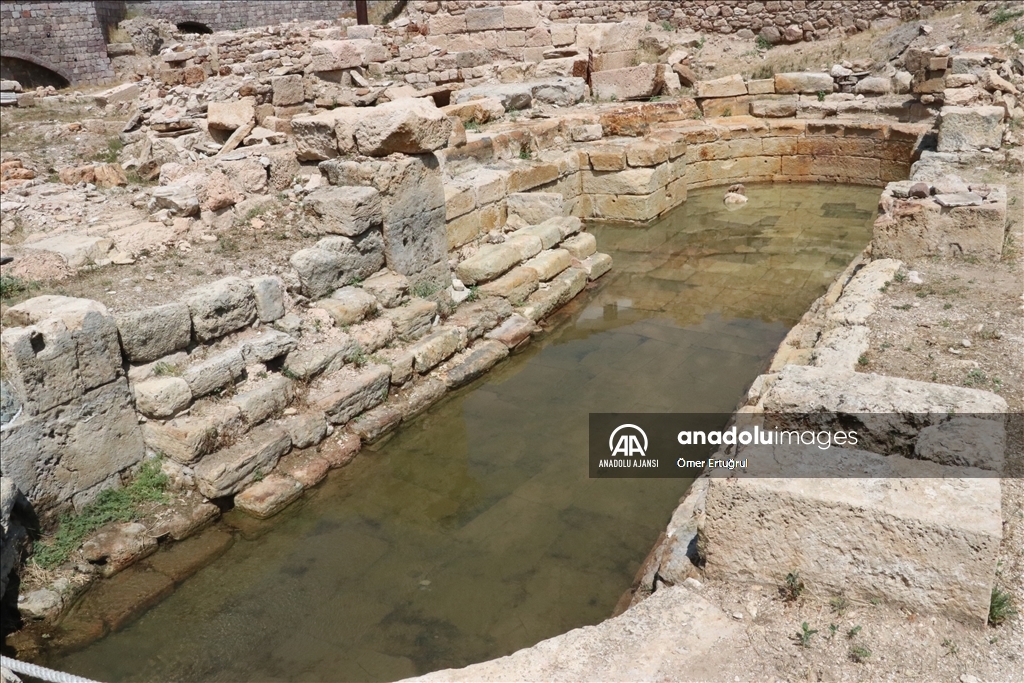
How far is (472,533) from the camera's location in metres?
4.84

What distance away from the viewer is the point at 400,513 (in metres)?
5.06

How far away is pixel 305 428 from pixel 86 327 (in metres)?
1.52

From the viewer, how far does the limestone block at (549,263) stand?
807cm

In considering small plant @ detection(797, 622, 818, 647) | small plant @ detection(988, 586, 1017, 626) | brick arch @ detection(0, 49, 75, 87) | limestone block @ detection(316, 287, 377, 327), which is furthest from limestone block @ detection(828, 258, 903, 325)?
brick arch @ detection(0, 49, 75, 87)

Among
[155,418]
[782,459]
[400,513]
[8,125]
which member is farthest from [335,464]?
[8,125]

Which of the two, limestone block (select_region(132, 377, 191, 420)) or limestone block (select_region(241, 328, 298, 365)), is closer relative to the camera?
limestone block (select_region(132, 377, 191, 420))

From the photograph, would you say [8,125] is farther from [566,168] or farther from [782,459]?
[782,459]

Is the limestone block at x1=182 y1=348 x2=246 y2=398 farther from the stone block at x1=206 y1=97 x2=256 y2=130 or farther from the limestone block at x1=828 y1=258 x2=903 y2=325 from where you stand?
the stone block at x1=206 y1=97 x2=256 y2=130

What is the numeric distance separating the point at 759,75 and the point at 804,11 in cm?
410

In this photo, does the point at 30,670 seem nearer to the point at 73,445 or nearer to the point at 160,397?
the point at 73,445

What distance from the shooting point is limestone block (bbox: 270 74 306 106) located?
34.0ft

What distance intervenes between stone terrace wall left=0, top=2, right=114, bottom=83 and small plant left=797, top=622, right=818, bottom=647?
2148 centimetres

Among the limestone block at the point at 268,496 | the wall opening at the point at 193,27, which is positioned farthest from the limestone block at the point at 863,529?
the wall opening at the point at 193,27

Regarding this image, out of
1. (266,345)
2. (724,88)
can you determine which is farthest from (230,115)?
(724,88)
